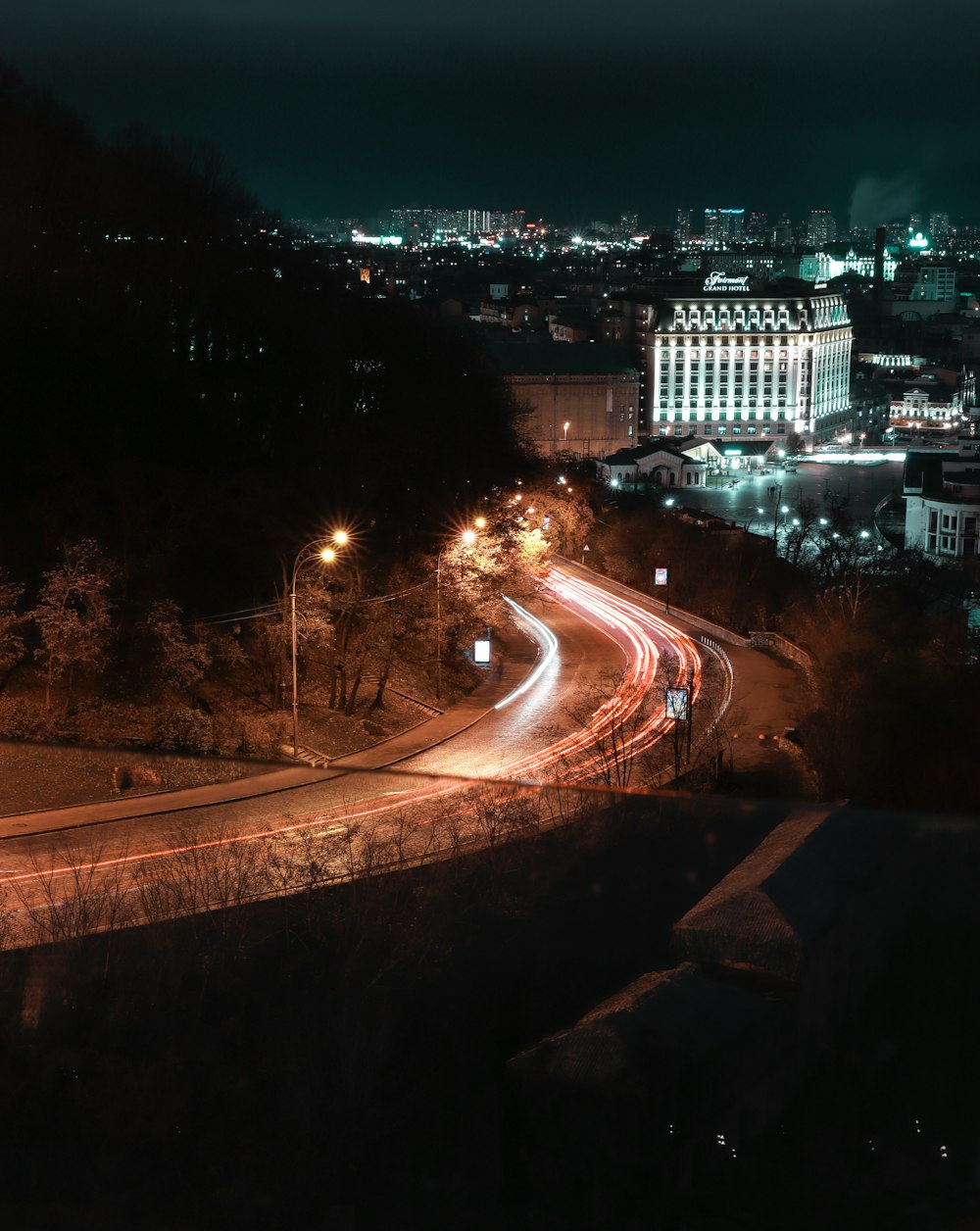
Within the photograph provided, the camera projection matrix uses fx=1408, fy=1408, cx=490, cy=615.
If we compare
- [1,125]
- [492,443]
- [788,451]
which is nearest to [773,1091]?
[492,443]

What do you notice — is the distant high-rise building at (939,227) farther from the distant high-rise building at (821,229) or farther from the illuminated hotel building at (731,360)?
the illuminated hotel building at (731,360)

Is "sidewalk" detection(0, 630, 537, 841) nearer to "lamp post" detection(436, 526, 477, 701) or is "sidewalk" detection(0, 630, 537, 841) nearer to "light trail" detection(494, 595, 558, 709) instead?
"light trail" detection(494, 595, 558, 709)

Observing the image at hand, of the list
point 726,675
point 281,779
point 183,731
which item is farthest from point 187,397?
point 726,675

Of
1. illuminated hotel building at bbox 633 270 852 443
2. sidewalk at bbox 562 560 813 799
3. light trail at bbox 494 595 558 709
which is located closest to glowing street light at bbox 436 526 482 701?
light trail at bbox 494 595 558 709

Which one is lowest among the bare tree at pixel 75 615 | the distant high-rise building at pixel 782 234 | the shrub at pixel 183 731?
the shrub at pixel 183 731

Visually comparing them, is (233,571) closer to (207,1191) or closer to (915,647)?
(915,647)

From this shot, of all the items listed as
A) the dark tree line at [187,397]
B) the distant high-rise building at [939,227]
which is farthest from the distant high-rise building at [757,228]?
the dark tree line at [187,397]
